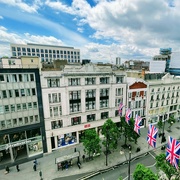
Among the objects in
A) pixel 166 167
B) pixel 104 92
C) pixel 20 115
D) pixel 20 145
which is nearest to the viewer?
pixel 166 167

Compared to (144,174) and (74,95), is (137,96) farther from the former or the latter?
(144,174)

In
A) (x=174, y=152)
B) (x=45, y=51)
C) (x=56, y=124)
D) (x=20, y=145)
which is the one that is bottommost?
(x=20, y=145)

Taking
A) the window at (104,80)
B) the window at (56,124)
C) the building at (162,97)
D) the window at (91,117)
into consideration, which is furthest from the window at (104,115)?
the building at (162,97)

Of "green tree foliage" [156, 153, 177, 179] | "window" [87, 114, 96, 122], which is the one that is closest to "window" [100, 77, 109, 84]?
"window" [87, 114, 96, 122]

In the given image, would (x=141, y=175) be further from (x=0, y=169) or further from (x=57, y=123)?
(x=0, y=169)

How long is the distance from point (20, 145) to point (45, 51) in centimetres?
9847

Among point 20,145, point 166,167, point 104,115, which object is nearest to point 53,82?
point 20,145

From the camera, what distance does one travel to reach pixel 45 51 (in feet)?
367

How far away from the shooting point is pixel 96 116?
35344mm

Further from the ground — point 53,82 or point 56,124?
point 53,82

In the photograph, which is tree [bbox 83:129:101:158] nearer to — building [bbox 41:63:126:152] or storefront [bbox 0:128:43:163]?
building [bbox 41:63:126:152]

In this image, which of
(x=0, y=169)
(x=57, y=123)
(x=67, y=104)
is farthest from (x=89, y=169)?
(x=0, y=169)

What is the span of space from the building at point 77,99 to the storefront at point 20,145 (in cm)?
261

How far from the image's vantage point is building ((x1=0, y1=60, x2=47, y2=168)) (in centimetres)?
2561
